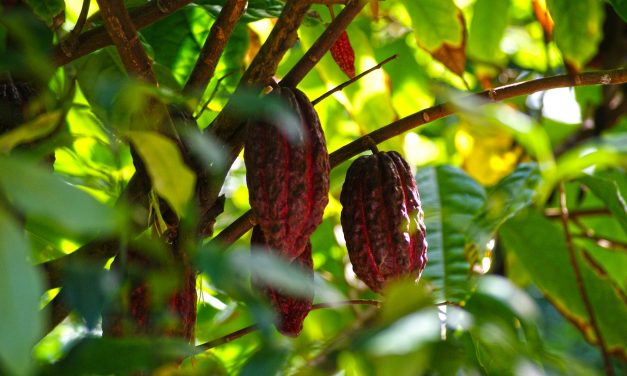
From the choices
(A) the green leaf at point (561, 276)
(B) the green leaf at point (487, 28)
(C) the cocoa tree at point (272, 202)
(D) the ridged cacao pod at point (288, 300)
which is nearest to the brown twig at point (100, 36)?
(C) the cocoa tree at point (272, 202)

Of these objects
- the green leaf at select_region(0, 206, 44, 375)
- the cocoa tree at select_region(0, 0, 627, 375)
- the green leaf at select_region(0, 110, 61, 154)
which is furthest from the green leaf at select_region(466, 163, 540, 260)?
the green leaf at select_region(0, 206, 44, 375)

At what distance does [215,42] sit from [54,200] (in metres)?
0.45

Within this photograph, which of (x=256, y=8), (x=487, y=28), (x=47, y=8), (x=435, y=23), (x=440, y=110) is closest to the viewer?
(x=440, y=110)

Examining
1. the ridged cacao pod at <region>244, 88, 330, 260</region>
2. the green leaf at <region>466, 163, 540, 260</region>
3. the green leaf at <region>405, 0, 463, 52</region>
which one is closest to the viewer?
→ the ridged cacao pod at <region>244, 88, 330, 260</region>

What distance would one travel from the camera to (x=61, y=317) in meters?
0.73

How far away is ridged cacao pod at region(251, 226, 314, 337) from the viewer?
0.69 meters

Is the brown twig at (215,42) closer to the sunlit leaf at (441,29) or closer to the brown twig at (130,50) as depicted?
the brown twig at (130,50)

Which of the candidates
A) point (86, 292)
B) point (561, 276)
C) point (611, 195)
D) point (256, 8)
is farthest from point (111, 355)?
point (561, 276)

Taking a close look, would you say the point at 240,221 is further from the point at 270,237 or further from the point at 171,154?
the point at 171,154

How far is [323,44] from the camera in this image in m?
0.77

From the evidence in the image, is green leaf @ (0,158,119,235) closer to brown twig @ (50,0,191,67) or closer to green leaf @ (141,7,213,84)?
brown twig @ (50,0,191,67)

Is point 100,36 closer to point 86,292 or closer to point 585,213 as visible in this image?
point 86,292

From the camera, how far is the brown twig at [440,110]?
2.44ft

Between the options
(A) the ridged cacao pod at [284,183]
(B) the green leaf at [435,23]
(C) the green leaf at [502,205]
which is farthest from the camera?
(B) the green leaf at [435,23]
